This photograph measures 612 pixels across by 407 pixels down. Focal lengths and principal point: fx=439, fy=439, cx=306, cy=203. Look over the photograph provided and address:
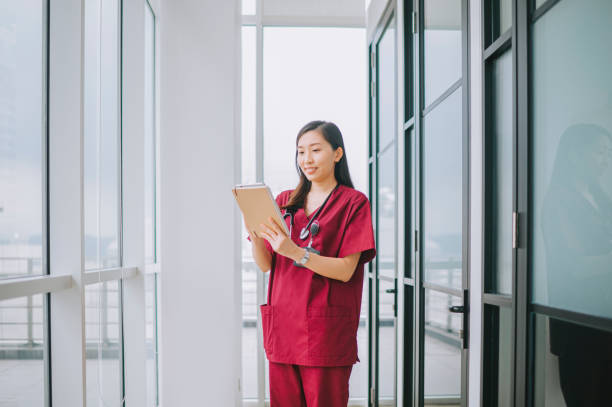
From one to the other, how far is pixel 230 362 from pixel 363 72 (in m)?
2.13

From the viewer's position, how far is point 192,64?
86.1 inches

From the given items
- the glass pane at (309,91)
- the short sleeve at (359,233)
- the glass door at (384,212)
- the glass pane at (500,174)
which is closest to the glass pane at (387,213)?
the glass door at (384,212)

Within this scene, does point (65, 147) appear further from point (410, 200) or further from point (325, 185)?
point (410, 200)

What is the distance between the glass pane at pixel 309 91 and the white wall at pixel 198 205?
0.82 metres

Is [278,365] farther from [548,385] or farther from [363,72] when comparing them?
[363,72]

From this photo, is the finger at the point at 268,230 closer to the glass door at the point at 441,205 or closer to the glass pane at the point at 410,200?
the glass door at the point at 441,205

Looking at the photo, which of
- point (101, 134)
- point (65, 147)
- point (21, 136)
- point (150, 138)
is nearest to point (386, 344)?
point (150, 138)

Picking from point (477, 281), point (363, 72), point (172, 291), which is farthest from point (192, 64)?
point (477, 281)

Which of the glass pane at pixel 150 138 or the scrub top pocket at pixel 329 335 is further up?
the glass pane at pixel 150 138

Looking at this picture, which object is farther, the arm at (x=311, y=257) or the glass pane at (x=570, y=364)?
the arm at (x=311, y=257)

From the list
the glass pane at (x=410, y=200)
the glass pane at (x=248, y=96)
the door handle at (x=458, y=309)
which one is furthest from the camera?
the glass pane at (x=248, y=96)

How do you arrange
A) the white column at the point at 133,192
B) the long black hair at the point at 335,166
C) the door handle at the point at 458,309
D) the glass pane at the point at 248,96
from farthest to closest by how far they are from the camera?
1. the glass pane at the point at 248,96
2. the white column at the point at 133,192
3. the long black hair at the point at 335,166
4. the door handle at the point at 458,309

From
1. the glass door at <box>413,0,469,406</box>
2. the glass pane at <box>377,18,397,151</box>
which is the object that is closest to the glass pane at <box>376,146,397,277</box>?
the glass pane at <box>377,18,397,151</box>

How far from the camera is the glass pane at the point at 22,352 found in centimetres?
100
